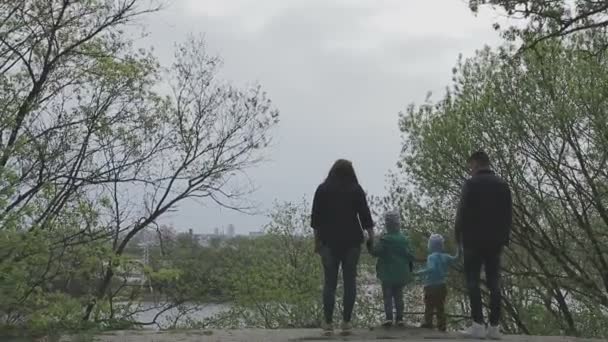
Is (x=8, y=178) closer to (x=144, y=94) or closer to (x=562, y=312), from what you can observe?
(x=144, y=94)

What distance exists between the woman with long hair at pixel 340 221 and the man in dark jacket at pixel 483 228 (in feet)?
2.97

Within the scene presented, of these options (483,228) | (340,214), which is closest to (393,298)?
(340,214)

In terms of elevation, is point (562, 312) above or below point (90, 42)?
below

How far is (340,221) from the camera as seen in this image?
7.21 m

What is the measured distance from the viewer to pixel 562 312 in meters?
19.7

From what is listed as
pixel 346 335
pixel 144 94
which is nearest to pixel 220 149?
pixel 144 94

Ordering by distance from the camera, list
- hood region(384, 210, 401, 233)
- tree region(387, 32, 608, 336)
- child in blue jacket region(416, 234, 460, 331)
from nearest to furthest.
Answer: hood region(384, 210, 401, 233), child in blue jacket region(416, 234, 460, 331), tree region(387, 32, 608, 336)

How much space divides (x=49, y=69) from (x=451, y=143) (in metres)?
9.24

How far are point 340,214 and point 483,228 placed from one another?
128 centimetres

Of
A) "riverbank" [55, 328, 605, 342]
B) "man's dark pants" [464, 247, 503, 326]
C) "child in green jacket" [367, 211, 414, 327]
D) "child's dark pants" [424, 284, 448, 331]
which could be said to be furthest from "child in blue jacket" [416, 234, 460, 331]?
"man's dark pants" [464, 247, 503, 326]

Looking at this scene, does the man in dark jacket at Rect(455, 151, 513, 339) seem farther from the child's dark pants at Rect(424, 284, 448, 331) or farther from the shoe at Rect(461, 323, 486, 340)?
the child's dark pants at Rect(424, 284, 448, 331)

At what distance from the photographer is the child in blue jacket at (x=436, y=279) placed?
25.9 feet

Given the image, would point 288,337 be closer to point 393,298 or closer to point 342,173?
point 393,298

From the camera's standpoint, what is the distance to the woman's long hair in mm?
7332
